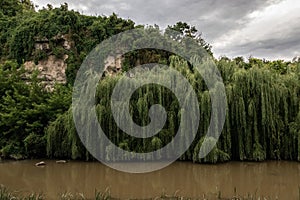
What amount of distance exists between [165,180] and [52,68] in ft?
55.7

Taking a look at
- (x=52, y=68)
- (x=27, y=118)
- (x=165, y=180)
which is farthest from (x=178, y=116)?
(x=52, y=68)

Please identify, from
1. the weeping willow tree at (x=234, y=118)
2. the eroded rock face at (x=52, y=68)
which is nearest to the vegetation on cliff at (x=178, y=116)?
the weeping willow tree at (x=234, y=118)

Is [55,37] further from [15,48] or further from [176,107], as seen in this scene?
[176,107]

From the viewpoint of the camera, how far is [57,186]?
1005cm

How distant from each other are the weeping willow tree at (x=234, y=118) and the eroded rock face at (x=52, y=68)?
430 inches

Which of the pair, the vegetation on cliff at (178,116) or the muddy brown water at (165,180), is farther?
the vegetation on cliff at (178,116)

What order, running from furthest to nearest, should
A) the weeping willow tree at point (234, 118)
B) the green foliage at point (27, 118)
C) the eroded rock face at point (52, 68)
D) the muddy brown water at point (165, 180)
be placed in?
the eroded rock face at point (52, 68) → the green foliage at point (27, 118) → the weeping willow tree at point (234, 118) → the muddy brown water at point (165, 180)

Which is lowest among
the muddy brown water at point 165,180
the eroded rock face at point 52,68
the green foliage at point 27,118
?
the muddy brown water at point 165,180

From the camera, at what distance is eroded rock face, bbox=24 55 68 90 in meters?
24.9

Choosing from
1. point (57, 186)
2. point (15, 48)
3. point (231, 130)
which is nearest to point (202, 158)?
point (231, 130)

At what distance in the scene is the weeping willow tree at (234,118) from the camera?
13469 mm

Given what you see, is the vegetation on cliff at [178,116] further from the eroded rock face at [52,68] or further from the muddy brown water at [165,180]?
the eroded rock face at [52,68]

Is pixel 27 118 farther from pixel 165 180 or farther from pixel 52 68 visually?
pixel 52 68

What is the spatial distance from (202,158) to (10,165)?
7.85 metres
